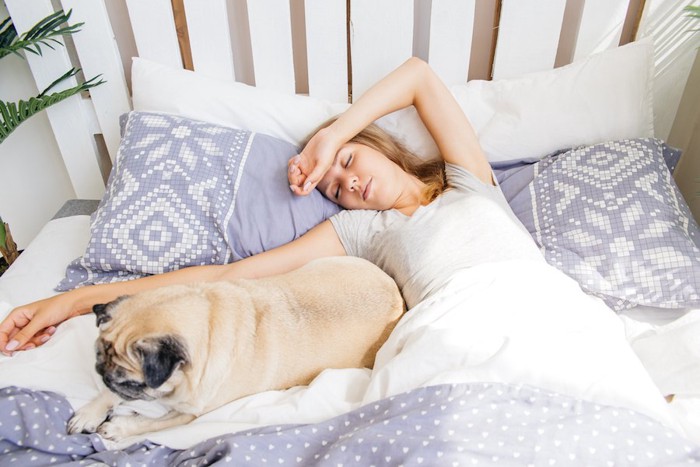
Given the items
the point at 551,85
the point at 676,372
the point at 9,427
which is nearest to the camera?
the point at 9,427

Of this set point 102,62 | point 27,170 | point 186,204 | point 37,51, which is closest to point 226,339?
point 186,204

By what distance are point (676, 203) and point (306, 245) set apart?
3.67 feet

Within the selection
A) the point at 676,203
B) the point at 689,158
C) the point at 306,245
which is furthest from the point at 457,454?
the point at 689,158

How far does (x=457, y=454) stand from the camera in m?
0.80

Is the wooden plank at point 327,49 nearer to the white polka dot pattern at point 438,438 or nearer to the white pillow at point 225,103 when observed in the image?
the white pillow at point 225,103

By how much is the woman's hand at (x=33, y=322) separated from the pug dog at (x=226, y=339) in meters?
0.30

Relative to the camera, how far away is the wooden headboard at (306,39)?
1660 mm

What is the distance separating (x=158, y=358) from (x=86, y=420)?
12.0 inches

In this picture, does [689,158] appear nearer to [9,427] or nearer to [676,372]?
[676,372]

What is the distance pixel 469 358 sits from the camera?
3.18 feet

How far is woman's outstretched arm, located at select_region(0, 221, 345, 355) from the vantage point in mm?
1261

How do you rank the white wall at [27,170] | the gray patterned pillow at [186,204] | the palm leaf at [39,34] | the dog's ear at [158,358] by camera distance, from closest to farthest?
the dog's ear at [158,358], the gray patterned pillow at [186,204], the palm leaf at [39,34], the white wall at [27,170]

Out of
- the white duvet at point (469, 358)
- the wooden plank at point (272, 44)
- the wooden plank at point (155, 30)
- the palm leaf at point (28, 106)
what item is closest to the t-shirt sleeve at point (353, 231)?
the white duvet at point (469, 358)

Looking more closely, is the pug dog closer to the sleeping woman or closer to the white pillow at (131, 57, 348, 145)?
the sleeping woman
